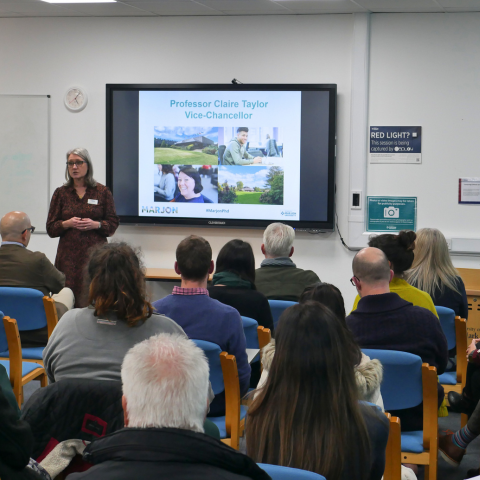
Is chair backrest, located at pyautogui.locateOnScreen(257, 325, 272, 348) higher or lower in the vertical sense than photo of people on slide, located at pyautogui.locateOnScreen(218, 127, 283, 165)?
lower

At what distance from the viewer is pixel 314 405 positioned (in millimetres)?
1511

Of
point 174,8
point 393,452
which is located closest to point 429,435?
point 393,452

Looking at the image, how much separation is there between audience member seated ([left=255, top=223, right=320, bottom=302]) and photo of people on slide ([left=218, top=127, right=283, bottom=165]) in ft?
7.03

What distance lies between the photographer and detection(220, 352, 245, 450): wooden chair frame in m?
2.49

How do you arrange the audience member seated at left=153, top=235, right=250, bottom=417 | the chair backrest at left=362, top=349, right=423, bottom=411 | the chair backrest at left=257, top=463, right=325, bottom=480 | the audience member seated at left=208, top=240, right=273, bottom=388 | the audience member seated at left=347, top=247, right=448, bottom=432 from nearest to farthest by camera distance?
the chair backrest at left=257, top=463, right=325, bottom=480
the chair backrest at left=362, top=349, right=423, bottom=411
the audience member seated at left=347, top=247, right=448, bottom=432
the audience member seated at left=153, top=235, right=250, bottom=417
the audience member seated at left=208, top=240, right=273, bottom=388

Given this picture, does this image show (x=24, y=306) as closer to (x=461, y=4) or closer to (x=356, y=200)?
(x=356, y=200)

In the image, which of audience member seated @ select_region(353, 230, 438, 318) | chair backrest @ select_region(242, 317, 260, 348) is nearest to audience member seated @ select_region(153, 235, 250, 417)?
chair backrest @ select_region(242, 317, 260, 348)

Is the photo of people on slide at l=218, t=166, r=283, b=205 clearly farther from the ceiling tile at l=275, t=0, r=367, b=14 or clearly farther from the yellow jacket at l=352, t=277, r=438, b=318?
the yellow jacket at l=352, t=277, r=438, b=318

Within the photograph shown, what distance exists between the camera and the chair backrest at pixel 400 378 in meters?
2.33

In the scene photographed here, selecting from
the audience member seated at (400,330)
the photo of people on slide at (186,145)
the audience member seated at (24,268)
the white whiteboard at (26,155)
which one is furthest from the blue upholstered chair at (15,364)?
the white whiteboard at (26,155)

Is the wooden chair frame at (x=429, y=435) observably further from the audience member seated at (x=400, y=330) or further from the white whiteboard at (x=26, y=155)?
the white whiteboard at (x=26, y=155)

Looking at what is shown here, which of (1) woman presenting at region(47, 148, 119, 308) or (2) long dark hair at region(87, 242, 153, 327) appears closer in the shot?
(2) long dark hair at region(87, 242, 153, 327)

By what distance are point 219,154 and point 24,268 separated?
277cm

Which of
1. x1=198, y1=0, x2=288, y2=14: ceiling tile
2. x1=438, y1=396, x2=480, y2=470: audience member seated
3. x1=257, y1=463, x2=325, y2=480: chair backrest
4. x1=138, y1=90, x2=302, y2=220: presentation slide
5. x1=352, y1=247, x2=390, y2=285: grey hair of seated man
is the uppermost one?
x1=198, y1=0, x2=288, y2=14: ceiling tile
